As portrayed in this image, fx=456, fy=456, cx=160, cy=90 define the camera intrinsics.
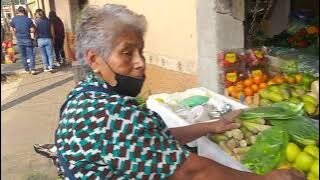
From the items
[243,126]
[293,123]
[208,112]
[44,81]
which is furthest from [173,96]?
[44,81]

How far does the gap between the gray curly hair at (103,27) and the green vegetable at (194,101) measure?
1.65 meters

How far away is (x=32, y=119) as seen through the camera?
4613mm

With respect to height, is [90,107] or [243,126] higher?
[90,107]

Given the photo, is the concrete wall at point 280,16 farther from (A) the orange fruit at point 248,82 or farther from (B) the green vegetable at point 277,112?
(B) the green vegetable at point 277,112

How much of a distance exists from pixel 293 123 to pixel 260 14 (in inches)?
108

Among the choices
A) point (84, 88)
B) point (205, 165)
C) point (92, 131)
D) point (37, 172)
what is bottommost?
point (37, 172)

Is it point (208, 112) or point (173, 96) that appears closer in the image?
point (208, 112)

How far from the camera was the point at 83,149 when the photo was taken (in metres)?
1.50

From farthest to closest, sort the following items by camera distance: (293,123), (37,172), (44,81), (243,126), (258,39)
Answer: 1. (44,81)
2. (258,39)
3. (37,172)
4. (243,126)
5. (293,123)

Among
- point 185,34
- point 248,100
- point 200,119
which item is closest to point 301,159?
point 200,119

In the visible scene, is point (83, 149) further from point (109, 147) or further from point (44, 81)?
point (44, 81)

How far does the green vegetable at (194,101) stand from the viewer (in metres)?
3.26

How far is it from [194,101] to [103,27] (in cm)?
181

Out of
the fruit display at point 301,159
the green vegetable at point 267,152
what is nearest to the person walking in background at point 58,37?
the green vegetable at point 267,152
